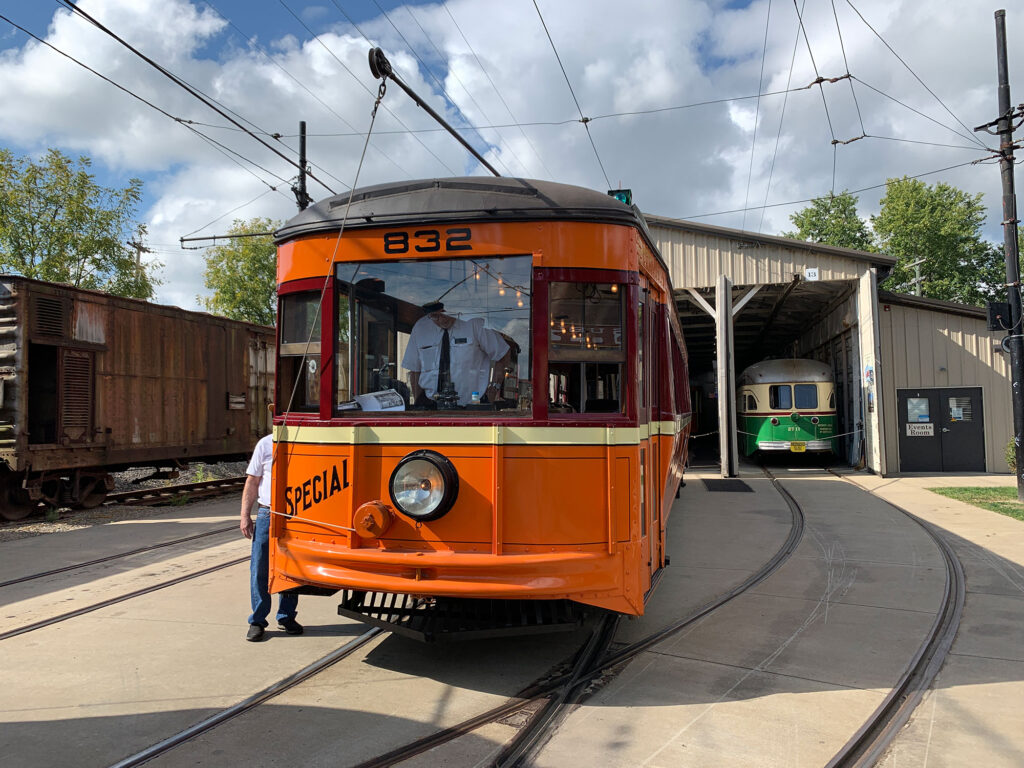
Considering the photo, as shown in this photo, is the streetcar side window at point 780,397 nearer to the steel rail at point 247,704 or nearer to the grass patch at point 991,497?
the grass patch at point 991,497

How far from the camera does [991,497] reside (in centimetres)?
1177

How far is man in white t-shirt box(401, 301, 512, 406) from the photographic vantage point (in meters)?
3.97

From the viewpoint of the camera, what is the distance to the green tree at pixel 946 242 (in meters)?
36.0

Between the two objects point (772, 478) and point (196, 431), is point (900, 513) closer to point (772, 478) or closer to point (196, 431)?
point (772, 478)

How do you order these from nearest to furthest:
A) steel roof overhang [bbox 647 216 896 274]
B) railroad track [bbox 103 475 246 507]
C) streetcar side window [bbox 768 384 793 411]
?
railroad track [bbox 103 475 246 507]
steel roof overhang [bbox 647 216 896 274]
streetcar side window [bbox 768 384 793 411]

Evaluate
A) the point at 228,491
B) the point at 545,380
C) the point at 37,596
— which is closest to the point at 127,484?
the point at 228,491

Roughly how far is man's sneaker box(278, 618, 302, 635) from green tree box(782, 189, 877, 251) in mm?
42155

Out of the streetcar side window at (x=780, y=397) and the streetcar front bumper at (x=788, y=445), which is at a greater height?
the streetcar side window at (x=780, y=397)

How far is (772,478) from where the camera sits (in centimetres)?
1569

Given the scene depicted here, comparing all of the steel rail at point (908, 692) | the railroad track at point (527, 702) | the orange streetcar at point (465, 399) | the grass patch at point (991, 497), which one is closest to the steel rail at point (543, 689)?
the railroad track at point (527, 702)

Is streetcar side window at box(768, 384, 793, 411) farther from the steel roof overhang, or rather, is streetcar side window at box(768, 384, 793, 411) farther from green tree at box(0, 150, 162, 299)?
green tree at box(0, 150, 162, 299)

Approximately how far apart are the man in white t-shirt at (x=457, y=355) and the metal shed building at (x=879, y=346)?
1280cm

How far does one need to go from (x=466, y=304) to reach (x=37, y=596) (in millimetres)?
4910

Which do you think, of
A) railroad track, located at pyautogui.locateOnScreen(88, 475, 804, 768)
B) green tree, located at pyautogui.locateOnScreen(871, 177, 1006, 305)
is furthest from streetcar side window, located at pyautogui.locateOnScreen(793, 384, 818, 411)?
green tree, located at pyautogui.locateOnScreen(871, 177, 1006, 305)
